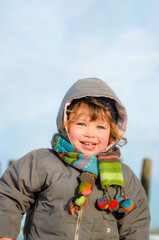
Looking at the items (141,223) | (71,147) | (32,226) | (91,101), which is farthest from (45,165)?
(141,223)

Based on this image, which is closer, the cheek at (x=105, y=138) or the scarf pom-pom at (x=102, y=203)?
the scarf pom-pom at (x=102, y=203)

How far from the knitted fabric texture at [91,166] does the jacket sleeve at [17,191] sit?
223 mm

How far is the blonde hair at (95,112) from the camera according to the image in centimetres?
283

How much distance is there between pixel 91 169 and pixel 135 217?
0.53m

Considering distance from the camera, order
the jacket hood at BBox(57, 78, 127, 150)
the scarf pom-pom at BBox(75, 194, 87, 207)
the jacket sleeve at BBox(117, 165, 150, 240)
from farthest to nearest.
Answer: the jacket hood at BBox(57, 78, 127, 150)
the jacket sleeve at BBox(117, 165, 150, 240)
the scarf pom-pom at BBox(75, 194, 87, 207)

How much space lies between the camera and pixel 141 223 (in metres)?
2.80

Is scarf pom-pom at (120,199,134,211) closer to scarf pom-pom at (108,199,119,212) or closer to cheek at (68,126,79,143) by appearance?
scarf pom-pom at (108,199,119,212)

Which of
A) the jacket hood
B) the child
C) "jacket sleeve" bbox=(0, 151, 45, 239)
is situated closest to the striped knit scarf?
the child

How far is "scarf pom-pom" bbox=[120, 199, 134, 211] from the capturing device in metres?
2.62

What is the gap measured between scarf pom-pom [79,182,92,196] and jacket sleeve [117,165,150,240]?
39 cm

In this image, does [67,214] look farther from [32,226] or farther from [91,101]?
[91,101]

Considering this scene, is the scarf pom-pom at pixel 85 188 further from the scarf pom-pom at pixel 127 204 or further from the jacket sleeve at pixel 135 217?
the jacket sleeve at pixel 135 217

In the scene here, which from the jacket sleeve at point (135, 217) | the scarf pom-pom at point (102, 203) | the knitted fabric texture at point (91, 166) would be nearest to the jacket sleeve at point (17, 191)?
the knitted fabric texture at point (91, 166)

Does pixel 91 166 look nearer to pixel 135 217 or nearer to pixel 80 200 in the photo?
pixel 80 200
